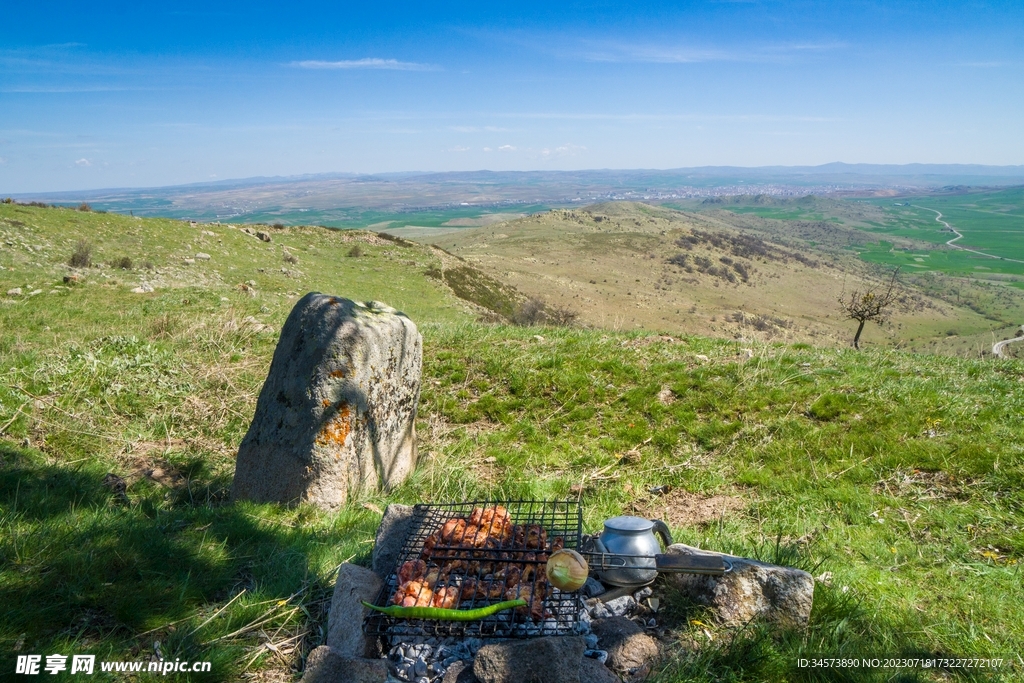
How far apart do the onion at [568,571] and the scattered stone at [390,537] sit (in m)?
1.21

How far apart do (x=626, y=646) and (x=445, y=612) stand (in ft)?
3.34

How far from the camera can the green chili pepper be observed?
10.3 feet

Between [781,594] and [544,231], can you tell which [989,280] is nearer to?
[544,231]

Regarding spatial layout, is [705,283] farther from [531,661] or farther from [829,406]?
[531,661]

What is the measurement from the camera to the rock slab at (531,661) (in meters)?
2.79

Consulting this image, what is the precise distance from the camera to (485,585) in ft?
11.6

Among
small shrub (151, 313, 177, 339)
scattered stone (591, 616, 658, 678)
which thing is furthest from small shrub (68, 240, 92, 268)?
scattered stone (591, 616, 658, 678)

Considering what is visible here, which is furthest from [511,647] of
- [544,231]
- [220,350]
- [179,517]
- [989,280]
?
[989,280]

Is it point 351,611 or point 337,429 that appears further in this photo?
point 337,429

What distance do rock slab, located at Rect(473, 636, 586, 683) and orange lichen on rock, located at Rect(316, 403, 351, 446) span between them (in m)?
3.15

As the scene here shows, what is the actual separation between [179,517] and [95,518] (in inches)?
24.2

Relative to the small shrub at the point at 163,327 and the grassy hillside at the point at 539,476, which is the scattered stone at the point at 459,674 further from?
the small shrub at the point at 163,327

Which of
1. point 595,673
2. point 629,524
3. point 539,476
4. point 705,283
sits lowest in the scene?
point 705,283
